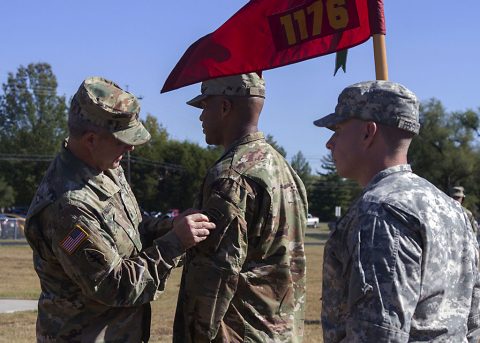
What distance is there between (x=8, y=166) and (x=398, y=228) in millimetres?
77164

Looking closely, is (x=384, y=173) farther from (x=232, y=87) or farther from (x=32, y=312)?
(x=32, y=312)

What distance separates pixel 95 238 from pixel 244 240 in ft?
2.28

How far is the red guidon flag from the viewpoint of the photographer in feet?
14.2

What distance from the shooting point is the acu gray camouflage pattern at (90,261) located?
11.5 feet

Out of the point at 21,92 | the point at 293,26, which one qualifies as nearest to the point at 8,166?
the point at 21,92

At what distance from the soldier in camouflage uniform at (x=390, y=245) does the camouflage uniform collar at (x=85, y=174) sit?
124cm

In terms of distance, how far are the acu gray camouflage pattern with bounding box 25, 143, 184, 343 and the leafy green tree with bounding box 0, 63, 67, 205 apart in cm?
7271

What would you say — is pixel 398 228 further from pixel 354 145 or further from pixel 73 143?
pixel 73 143

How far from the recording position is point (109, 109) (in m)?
3.72

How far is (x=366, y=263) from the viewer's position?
2.63 m

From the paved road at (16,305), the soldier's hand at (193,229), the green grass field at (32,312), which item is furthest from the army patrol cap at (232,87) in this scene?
the paved road at (16,305)

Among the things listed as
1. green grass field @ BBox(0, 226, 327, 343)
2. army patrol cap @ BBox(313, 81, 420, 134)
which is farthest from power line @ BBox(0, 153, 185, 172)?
army patrol cap @ BBox(313, 81, 420, 134)

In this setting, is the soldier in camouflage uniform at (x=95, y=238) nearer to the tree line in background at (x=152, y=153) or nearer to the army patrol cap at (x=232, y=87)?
the army patrol cap at (x=232, y=87)

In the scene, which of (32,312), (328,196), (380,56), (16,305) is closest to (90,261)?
(380,56)
